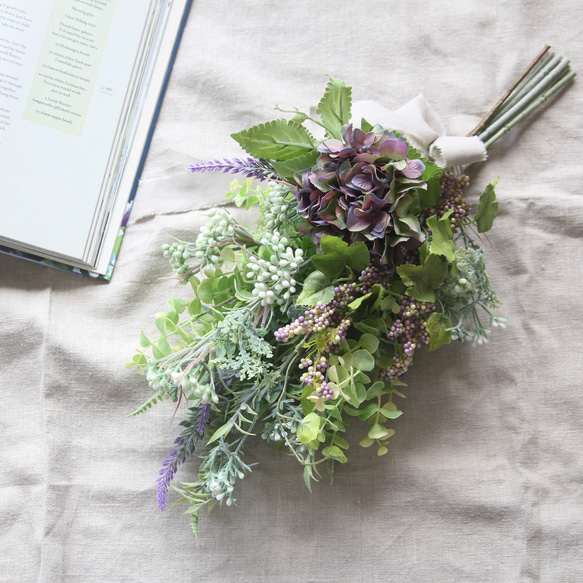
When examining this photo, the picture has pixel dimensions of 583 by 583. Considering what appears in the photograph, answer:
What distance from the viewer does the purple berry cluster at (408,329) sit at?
605 mm

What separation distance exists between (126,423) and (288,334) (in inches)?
14.5

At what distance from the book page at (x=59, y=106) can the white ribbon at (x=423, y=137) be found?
0.40 meters

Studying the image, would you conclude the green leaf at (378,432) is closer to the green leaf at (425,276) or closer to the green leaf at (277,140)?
the green leaf at (425,276)

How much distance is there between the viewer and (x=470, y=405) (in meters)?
0.78

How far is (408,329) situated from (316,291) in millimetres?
123

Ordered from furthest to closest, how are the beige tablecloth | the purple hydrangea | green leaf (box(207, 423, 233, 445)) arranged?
the beige tablecloth
green leaf (box(207, 423, 233, 445))
the purple hydrangea

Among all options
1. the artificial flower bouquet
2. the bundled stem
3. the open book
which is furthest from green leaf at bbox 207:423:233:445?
the bundled stem

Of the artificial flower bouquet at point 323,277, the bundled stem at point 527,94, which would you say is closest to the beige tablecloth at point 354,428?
the bundled stem at point 527,94

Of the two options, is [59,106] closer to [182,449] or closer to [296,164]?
[296,164]

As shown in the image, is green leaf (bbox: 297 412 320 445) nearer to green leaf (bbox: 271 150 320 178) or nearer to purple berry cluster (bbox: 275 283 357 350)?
purple berry cluster (bbox: 275 283 357 350)

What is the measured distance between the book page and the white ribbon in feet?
1.31

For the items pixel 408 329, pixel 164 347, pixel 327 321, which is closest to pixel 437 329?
pixel 408 329

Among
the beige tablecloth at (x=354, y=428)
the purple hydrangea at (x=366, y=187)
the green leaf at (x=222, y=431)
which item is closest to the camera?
the purple hydrangea at (x=366, y=187)

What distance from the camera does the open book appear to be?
2.57 feet
